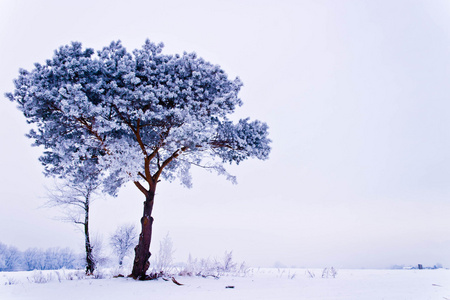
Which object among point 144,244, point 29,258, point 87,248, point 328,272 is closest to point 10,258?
point 29,258

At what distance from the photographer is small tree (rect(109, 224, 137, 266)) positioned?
22309 millimetres

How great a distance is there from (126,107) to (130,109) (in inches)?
7.5

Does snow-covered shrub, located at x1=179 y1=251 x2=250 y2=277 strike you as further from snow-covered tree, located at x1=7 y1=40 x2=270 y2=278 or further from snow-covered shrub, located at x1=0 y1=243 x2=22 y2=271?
snow-covered shrub, located at x1=0 y1=243 x2=22 y2=271

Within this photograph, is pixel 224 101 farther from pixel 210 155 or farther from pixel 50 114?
pixel 50 114

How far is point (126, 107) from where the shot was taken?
34.8 ft

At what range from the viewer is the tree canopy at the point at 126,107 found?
33.7 ft

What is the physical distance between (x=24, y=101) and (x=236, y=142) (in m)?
8.43

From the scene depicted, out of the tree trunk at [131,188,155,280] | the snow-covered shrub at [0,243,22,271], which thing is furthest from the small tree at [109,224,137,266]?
the tree trunk at [131,188,155,280]

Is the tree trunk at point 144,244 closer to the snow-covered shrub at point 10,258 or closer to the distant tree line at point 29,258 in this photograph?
the distant tree line at point 29,258

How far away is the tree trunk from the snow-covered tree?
0.04m

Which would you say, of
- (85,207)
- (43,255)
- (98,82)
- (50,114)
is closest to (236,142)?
(98,82)

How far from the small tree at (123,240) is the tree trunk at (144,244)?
12.2 metres

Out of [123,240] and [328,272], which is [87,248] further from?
[328,272]

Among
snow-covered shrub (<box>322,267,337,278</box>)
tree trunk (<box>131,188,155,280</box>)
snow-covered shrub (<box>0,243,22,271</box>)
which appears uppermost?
tree trunk (<box>131,188,155,280</box>)
